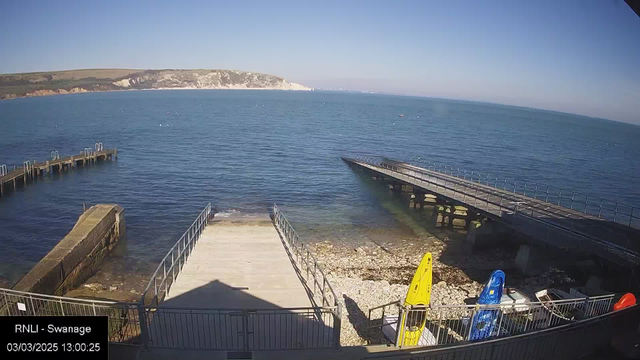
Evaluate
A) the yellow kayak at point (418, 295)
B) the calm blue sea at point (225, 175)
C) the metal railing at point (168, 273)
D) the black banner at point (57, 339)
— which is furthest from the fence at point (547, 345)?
the calm blue sea at point (225, 175)

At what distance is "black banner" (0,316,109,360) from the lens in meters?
5.01

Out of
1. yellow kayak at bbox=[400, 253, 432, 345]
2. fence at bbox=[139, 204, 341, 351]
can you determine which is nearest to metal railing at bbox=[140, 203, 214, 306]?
fence at bbox=[139, 204, 341, 351]

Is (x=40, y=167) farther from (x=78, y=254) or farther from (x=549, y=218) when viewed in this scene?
(x=549, y=218)

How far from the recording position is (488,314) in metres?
11.7

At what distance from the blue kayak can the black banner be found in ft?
31.0

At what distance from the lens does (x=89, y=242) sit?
2031cm

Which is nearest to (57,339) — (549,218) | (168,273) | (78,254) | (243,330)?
(243,330)

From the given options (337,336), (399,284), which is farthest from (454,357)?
(399,284)

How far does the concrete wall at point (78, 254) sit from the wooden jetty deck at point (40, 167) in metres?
16.8

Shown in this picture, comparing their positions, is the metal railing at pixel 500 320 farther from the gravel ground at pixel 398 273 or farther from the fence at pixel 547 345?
the gravel ground at pixel 398 273

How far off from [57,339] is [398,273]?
667 inches

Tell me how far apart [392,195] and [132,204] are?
23819 millimetres

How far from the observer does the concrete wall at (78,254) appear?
16.1m

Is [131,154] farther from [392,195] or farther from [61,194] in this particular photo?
[392,195]
